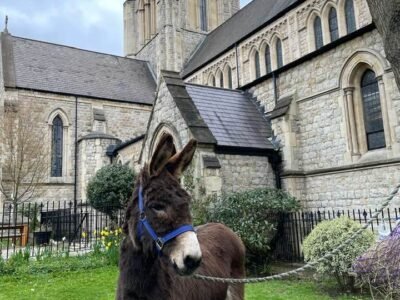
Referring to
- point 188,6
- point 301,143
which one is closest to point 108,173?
point 301,143

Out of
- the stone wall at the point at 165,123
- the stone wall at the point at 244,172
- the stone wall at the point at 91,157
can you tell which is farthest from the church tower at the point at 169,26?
the stone wall at the point at 244,172

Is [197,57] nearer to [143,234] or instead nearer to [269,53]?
[269,53]

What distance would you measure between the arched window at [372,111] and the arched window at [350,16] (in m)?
6.75

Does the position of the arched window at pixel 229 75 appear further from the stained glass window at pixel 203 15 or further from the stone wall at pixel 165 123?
the stained glass window at pixel 203 15

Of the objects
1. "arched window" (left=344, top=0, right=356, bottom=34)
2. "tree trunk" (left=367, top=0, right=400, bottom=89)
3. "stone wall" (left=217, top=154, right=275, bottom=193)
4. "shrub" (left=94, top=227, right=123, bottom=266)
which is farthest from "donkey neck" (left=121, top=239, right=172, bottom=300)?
"arched window" (left=344, top=0, right=356, bottom=34)

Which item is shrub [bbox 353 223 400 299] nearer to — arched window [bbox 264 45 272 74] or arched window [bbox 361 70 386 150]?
arched window [bbox 361 70 386 150]

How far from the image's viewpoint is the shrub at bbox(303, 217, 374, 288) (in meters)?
A: 6.70

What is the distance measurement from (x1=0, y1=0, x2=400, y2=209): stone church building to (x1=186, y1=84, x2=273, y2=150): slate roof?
0.05 metres

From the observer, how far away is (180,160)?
8.16 feet

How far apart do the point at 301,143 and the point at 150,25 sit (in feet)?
94.9

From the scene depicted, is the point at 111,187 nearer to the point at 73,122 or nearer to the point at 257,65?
the point at 73,122

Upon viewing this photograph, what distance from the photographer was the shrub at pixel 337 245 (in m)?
6.70

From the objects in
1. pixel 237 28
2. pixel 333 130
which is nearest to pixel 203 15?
pixel 237 28

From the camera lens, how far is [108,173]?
666 inches
